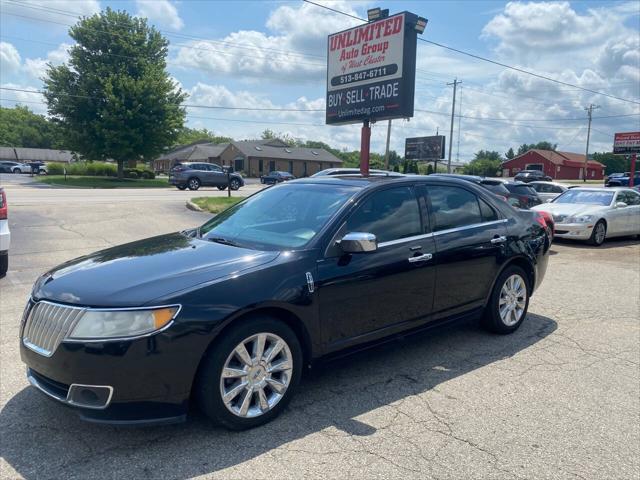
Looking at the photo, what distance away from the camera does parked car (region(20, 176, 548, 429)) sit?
9.58ft

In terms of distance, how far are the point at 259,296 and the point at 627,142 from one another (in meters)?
35.4

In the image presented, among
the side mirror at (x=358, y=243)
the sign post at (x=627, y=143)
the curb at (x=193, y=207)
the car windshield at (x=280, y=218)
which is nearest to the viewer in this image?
the side mirror at (x=358, y=243)

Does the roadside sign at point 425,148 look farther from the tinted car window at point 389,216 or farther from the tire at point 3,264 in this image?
the tinted car window at point 389,216

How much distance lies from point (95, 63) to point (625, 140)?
3751 centimetres

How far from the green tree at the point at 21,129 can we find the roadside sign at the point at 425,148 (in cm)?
8769

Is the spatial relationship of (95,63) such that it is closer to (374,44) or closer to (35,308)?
(374,44)

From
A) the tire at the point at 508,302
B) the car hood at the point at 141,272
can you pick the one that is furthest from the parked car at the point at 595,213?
the car hood at the point at 141,272

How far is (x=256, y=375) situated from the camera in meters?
3.30

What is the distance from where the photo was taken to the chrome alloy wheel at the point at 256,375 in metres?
3.20

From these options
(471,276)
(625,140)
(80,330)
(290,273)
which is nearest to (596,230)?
(471,276)

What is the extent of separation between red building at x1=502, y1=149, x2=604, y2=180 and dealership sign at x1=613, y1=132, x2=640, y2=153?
5055 cm

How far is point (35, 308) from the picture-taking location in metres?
3.27

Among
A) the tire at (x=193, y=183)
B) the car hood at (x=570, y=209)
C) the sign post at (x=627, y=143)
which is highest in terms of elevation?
the sign post at (x=627, y=143)

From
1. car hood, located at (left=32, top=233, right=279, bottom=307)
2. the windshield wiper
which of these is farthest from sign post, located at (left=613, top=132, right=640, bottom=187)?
car hood, located at (left=32, top=233, right=279, bottom=307)
